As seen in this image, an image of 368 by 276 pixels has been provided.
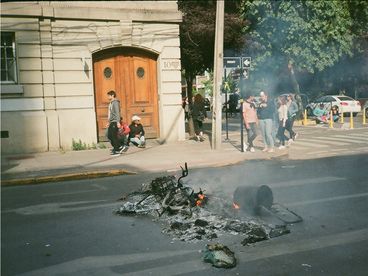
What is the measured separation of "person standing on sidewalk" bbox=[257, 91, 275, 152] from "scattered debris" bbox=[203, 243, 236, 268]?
8.12m

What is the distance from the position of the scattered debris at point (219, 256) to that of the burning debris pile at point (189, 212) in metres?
0.49

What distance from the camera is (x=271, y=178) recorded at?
27.6ft

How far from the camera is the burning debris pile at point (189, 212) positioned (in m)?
5.14

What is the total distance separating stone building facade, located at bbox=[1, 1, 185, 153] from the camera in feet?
43.5

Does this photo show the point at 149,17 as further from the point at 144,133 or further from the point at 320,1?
the point at 320,1

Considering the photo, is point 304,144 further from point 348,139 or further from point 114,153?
point 114,153

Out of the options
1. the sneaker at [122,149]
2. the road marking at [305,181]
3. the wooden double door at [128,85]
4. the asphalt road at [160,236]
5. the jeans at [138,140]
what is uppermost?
the wooden double door at [128,85]

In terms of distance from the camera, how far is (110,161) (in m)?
11.5

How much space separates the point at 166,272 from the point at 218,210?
171 cm

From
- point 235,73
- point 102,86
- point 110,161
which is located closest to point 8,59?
point 102,86

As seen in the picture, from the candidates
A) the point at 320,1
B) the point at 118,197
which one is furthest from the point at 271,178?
the point at 320,1

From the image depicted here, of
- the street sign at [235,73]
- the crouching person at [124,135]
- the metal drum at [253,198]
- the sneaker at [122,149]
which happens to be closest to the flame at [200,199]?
the metal drum at [253,198]

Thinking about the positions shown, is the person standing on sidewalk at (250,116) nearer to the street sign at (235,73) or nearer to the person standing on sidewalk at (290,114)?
the street sign at (235,73)

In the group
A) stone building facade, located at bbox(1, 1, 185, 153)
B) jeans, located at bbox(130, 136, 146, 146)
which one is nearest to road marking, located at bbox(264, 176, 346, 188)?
jeans, located at bbox(130, 136, 146, 146)
